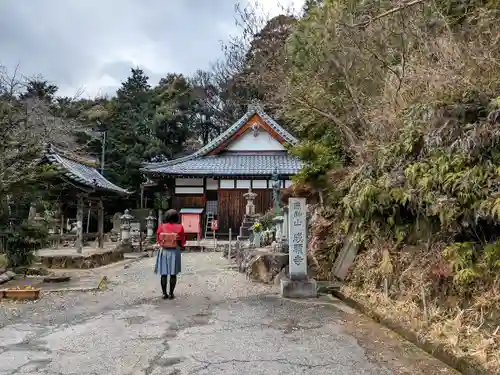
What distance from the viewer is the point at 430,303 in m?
5.15

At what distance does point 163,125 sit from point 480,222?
109 feet

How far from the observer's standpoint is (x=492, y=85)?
17.6ft

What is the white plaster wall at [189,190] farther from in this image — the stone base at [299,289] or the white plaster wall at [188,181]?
the stone base at [299,289]

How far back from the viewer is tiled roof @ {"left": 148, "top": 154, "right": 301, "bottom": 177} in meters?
21.9

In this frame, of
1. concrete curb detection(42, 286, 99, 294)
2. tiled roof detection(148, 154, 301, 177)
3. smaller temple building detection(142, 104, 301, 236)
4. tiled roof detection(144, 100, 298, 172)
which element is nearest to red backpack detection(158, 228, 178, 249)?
concrete curb detection(42, 286, 99, 294)

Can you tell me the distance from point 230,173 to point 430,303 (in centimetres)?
1710

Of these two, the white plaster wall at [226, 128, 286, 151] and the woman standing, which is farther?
the white plaster wall at [226, 128, 286, 151]

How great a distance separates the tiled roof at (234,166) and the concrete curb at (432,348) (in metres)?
15.5

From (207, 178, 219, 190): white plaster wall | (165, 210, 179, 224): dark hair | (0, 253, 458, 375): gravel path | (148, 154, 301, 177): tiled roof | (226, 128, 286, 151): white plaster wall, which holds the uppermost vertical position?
(226, 128, 286, 151): white plaster wall

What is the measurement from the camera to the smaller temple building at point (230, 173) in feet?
72.5

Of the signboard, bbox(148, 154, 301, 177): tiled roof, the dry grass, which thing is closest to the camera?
the dry grass

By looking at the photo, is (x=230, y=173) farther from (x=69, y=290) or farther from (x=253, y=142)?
(x=69, y=290)

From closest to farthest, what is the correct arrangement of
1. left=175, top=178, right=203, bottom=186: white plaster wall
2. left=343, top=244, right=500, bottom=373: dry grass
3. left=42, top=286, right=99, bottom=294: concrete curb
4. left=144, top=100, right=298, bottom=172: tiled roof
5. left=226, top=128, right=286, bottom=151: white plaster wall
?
left=343, top=244, right=500, bottom=373: dry grass
left=42, top=286, right=99, bottom=294: concrete curb
left=175, top=178, right=203, bottom=186: white plaster wall
left=144, top=100, right=298, bottom=172: tiled roof
left=226, top=128, right=286, bottom=151: white plaster wall

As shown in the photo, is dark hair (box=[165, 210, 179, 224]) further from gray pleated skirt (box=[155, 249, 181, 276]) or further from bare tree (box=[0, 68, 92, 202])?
bare tree (box=[0, 68, 92, 202])
